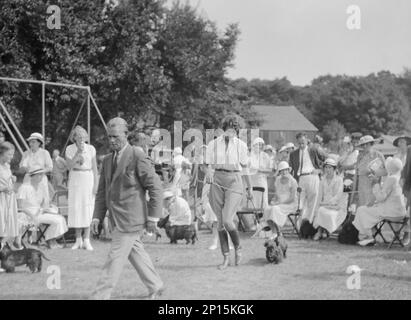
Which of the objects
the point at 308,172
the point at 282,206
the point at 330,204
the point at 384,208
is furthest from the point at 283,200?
the point at 384,208

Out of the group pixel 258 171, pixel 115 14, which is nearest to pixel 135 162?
pixel 258 171

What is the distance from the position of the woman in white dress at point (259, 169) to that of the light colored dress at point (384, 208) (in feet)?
9.43

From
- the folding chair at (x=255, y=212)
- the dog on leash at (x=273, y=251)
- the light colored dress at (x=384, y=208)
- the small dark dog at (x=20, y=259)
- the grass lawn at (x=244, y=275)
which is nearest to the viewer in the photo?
the grass lawn at (x=244, y=275)

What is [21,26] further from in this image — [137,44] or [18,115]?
[137,44]

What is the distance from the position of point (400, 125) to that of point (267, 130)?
1996cm

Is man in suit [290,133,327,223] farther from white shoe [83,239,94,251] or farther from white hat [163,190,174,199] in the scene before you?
white shoe [83,239,94,251]

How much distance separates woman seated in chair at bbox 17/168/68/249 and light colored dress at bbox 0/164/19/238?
1.35 meters

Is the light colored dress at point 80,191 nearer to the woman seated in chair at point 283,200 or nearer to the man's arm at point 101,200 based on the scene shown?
the woman seated in chair at point 283,200

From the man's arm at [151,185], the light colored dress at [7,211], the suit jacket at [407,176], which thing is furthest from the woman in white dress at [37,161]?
the suit jacket at [407,176]

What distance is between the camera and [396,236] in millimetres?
10453

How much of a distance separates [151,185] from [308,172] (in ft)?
23.0

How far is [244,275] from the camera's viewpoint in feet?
25.8

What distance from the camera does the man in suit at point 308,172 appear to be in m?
12.0

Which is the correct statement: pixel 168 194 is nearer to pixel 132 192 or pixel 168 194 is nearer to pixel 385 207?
pixel 385 207
